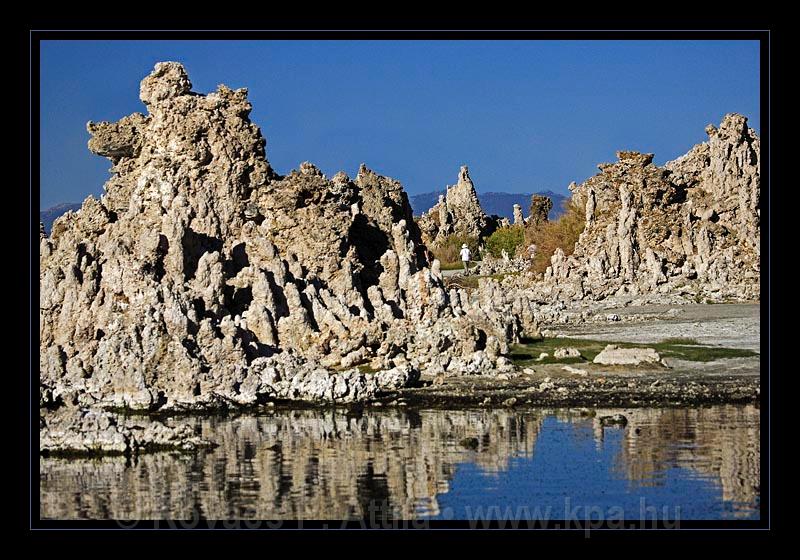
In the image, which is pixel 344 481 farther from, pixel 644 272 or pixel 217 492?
pixel 644 272

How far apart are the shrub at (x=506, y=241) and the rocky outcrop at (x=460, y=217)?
9.11ft

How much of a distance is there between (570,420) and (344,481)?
4040mm

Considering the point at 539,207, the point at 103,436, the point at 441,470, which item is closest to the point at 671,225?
the point at 539,207

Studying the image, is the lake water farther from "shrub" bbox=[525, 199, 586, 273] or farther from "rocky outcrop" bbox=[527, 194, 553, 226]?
"rocky outcrop" bbox=[527, 194, 553, 226]

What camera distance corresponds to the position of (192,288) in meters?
22.6

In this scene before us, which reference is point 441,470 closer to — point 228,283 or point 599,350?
point 228,283

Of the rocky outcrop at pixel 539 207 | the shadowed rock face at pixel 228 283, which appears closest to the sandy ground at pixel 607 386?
the shadowed rock face at pixel 228 283

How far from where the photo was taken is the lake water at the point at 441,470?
13062 millimetres

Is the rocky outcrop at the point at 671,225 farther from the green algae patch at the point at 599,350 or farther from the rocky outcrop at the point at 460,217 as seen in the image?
the rocky outcrop at the point at 460,217

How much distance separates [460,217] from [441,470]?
55.3 meters

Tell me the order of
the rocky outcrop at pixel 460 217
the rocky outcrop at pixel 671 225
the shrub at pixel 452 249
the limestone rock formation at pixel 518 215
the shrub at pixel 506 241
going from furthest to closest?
the limestone rock formation at pixel 518 215 < the rocky outcrop at pixel 460 217 < the shrub at pixel 506 241 < the shrub at pixel 452 249 < the rocky outcrop at pixel 671 225

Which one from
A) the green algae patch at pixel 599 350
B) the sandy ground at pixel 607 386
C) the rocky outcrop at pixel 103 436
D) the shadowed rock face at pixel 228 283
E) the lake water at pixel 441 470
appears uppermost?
the shadowed rock face at pixel 228 283
